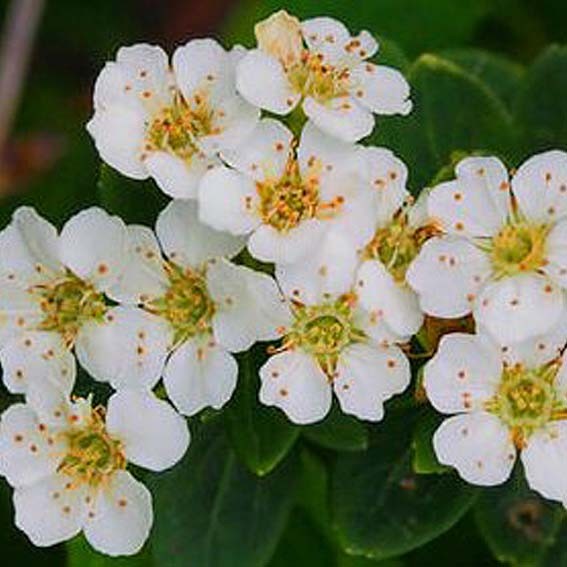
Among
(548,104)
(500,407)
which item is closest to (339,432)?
(500,407)

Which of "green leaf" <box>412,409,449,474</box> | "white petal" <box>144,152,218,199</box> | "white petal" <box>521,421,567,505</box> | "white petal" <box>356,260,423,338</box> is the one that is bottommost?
"green leaf" <box>412,409,449,474</box>

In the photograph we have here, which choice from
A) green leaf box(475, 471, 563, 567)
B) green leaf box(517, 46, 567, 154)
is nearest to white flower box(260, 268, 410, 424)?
green leaf box(475, 471, 563, 567)

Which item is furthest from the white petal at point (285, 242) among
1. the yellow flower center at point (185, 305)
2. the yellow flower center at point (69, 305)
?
the yellow flower center at point (69, 305)

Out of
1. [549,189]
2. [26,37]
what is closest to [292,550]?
[549,189]

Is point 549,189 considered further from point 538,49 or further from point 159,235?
point 538,49

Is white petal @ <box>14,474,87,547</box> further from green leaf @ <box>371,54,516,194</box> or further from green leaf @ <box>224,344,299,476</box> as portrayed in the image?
green leaf @ <box>371,54,516,194</box>

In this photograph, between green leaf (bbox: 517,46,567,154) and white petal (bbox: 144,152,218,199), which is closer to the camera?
white petal (bbox: 144,152,218,199)

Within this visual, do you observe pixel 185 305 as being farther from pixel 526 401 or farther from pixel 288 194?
pixel 526 401
